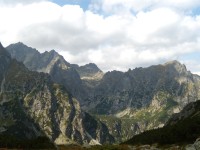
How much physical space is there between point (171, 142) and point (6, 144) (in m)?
73.2

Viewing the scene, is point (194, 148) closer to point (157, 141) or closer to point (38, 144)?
point (38, 144)

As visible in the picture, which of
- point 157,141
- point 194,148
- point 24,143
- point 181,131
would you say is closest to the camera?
point 194,148

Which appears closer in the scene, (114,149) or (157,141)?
(114,149)

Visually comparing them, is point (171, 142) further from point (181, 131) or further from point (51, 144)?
point (51, 144)

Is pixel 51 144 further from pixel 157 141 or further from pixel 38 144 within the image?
pixel 157 141

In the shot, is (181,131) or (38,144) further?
(181,131)

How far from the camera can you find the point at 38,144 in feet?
499

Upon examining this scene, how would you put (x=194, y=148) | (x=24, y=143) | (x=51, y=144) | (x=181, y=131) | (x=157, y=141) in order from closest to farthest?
(x=194, y=148) → (x=51, y=144) → (x=24, y=143) → (x=181, y=131) → (x=157, y=141)

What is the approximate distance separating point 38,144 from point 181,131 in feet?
221

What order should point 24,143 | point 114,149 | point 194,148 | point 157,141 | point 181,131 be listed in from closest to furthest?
point 194,148
point 114,149
point 24,143
point 181,131
point 157,141

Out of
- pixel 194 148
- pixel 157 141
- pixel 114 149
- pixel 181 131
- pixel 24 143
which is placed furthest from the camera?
pixel 157 141

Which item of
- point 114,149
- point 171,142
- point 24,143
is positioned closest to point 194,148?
point 114,149

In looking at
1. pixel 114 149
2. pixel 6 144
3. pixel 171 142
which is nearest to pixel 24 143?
pixel 6 144

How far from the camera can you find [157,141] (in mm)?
187375
